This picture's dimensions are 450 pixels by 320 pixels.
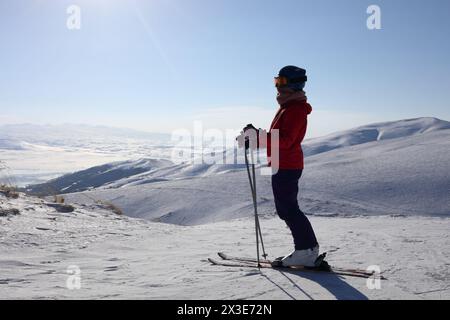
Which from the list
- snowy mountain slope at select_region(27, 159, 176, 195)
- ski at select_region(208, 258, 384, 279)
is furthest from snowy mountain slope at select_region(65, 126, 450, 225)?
snowy mountain slope at select_region(27, 159, 176, 195)

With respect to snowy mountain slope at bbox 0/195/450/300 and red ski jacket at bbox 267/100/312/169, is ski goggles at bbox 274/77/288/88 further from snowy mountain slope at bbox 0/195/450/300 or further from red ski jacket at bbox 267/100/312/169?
snowy mountain slope at bbox 0/195/450/300

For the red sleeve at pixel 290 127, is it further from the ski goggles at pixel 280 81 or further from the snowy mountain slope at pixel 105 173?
the snowy mountain slope at pixel 105 173

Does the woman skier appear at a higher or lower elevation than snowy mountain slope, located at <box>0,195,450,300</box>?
higher

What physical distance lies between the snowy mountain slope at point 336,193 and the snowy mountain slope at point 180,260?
4339 mm

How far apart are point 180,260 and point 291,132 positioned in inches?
80.5

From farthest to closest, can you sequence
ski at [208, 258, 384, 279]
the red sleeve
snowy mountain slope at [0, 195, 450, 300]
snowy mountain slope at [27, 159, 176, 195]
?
1. snowy mountain slope at [27, 159, 176, 195]
2. the red sleeve
3. ski at [208, 258, 384, 279]
4. snowy mountain slope at [0, 195, 450, 300]

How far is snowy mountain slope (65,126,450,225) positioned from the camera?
493 inches

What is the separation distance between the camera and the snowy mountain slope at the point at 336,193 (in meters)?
12.5

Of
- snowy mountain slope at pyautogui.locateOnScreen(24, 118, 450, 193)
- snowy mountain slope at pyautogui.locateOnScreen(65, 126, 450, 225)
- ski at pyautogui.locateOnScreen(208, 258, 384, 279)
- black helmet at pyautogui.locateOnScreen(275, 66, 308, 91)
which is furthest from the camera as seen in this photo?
snowy mountain slope at pyautogui.locateOnScreen(24, 118, 450, 193)

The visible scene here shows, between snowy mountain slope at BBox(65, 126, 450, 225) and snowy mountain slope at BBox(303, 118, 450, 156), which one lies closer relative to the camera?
snowy mountain slope at BBox(65, 126, 450, 225)

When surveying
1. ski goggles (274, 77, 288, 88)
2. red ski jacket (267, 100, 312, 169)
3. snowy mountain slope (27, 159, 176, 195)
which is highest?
ski goggles (274, 77, 288, 88)

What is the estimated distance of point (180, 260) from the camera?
500 centimetres

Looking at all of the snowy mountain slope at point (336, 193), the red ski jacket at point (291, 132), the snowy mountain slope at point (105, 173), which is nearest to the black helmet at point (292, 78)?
the red ski jacket at point (291, 132)

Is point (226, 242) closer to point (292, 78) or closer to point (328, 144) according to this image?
point (292, 78)
